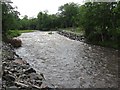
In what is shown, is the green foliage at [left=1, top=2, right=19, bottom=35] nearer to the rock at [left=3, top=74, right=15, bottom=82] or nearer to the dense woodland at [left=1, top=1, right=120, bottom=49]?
the dense woodland at [left=1, top=1, right=120, bottom=49]

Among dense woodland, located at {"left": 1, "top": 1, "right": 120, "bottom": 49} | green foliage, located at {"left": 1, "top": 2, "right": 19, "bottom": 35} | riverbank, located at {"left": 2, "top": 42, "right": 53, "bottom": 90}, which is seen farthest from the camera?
green foliage, located at {"left": 1, "top": 2, "right": 19, "bottom": 35}

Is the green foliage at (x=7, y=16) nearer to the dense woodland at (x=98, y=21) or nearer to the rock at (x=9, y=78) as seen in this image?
the dense woodland at (x=98, y=21)

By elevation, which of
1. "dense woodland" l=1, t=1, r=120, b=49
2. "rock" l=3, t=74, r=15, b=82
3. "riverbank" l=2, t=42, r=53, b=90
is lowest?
"riverbank" l=2, t=42, r=53, b=90

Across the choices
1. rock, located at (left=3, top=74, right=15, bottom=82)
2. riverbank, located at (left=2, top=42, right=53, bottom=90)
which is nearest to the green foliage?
riverbank, located at (left=2, top=42, right=53, bottom=90)

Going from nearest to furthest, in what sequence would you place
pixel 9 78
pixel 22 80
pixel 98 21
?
pixel 9 78 < pixel 22 80 < pixel 98 21

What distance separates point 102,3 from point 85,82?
24133mm

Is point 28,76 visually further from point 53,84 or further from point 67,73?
point 67,73

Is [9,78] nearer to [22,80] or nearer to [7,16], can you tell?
[22,80]

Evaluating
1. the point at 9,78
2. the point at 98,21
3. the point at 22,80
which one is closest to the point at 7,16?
the point at 98,21

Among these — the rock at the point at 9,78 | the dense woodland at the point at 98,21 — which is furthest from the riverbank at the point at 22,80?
the dense woodland at the point at 98,21

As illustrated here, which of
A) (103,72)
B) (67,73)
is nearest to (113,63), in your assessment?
(103,72)

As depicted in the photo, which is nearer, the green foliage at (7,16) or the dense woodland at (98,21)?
the dense woodland at (98,21)

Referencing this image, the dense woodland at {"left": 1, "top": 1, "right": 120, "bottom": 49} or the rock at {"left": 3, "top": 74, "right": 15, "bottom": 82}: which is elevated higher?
the dense woodland at {"left": 1, "top": 1, "right": 120, "bottom": 49}

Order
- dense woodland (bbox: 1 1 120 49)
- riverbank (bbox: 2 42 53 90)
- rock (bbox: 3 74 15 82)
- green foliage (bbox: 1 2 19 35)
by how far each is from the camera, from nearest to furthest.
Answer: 1. riverbank (bbox: 2 42 53 90)
2. rock (bbox: 3 74 15 82)
3. dense woodland (bbox: 1 1 120 49)
4. green foliage (bbox: 1 2 19 35)
